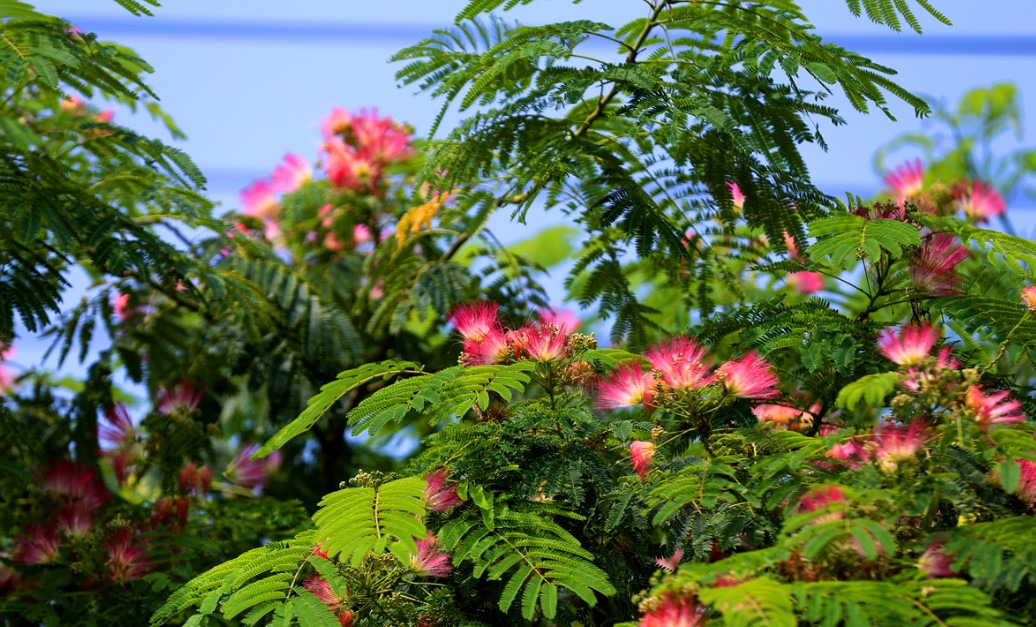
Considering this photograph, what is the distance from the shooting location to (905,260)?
3133 mm

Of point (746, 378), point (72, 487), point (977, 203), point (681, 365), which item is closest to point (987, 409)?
point (746, 378)

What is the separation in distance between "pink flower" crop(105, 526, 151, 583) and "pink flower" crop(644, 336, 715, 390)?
1859mm

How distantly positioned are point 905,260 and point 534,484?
122 centimetres

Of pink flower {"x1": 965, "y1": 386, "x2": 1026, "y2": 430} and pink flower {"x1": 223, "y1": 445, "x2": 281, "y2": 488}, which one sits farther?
pink flower {"x1": 223, "y1": 445, "x2": 281, "y2": 488}

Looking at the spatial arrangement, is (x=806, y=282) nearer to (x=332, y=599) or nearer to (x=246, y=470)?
(x=246, y=470)

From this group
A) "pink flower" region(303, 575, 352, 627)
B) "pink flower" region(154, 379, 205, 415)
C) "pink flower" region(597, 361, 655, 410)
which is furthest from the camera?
"pink flower" region(154, 379, 205, 415)

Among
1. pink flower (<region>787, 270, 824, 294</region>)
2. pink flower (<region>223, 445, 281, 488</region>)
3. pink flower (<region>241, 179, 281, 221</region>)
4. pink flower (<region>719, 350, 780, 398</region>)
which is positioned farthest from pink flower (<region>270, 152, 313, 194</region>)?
pink flower (<region>719, 350, 780, 398</region>)

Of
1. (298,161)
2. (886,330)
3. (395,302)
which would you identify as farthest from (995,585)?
(298,161)

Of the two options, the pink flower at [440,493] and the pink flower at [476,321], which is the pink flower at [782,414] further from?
the pink flower at [440,493]

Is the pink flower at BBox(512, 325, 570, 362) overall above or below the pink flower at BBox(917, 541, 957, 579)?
above

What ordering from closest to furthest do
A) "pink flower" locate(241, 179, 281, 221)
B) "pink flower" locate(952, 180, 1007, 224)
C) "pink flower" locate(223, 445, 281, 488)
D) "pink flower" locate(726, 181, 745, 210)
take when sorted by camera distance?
"pink flower" locate(726, 181, 745, 210)
"pink flower" locate(952, 180, 1007, 224)
"pink flower" locate(223, 445, 281, 488)
"pink flower" locate(241, 179, 281, 221)

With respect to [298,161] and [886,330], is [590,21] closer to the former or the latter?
[886,330]

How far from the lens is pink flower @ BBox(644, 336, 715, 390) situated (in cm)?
278

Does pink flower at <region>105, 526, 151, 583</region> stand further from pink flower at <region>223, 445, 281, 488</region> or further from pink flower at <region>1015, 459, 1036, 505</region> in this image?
pink flower at <region>1015, 459, 1036, 505</region>
